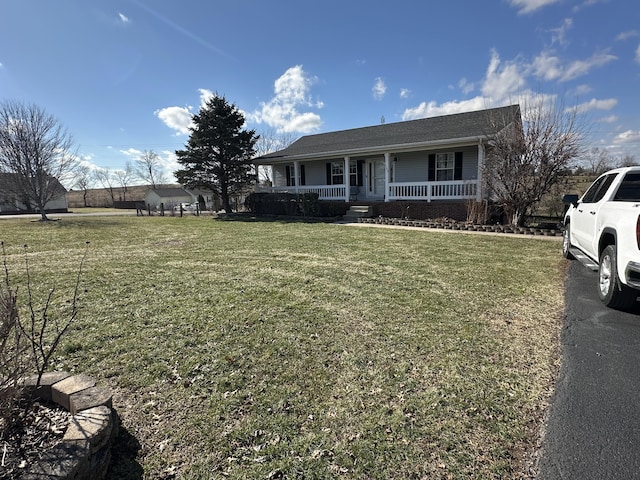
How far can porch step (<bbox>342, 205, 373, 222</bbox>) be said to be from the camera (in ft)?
49.8

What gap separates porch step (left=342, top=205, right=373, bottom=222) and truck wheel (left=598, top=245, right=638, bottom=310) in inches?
429

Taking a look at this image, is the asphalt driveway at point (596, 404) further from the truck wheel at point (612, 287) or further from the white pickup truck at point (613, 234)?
the white pickup truck at point (613, 234)

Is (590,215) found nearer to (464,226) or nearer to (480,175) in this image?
(464,226)

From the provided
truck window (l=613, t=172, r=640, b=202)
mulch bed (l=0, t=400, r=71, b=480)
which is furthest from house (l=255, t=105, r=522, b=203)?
mulch bed (l=0, t=400, r=71, b=480)

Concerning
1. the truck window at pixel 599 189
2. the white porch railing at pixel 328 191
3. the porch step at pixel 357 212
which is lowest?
the porch step at pixel 357 212

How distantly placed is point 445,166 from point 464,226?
4.44 metres

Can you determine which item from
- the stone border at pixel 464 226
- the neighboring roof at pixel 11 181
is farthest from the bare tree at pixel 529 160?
the neighboring roof at pixel 11 181

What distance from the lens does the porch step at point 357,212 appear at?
15190 millimetres

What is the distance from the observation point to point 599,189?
566 cm

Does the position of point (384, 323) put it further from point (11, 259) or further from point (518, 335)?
point (11, 259)

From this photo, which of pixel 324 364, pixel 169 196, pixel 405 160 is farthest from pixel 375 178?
pixel 169 196

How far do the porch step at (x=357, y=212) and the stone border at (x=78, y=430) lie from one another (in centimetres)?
1347

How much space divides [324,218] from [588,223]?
11151 millimetres

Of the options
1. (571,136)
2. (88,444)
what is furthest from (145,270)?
(571,136)
